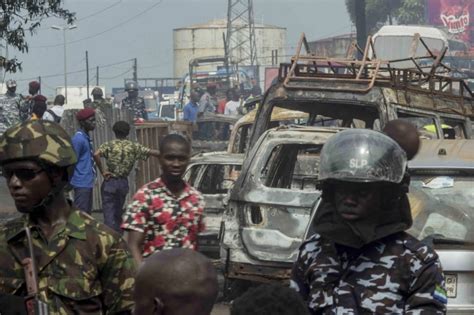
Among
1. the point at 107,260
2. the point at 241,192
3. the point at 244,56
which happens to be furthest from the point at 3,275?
the point at 244,56

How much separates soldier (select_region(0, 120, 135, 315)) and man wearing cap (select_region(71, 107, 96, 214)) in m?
9.89

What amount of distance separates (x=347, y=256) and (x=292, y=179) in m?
7.99

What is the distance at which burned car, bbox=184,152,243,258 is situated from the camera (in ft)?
44.5

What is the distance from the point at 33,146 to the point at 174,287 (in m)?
1.28

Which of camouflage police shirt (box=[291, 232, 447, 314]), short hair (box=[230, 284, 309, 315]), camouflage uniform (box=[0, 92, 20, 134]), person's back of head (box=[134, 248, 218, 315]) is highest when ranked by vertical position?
camouflage uniform (box=[0, 92, 20, 134])

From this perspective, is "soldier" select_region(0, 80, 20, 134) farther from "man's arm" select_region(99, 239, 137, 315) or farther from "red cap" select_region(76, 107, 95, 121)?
"man's arm" select_region(99, 239, 137, 315)

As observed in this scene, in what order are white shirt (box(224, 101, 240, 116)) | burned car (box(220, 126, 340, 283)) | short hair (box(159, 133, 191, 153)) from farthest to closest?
white shirt (box(224, 101, 240, 116)), burned car (box(220, 126, 340, 283)), short hair (box(159, 133, 191, 153))

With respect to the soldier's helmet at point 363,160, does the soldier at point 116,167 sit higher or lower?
lower

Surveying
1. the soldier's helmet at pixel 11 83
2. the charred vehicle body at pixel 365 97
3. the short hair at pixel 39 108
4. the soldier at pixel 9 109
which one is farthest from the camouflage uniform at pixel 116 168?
the soldier's helmet at pixel 11 83

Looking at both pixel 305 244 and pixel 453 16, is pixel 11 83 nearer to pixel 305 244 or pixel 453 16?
pixel 305 244

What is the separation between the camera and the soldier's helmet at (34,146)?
4.39 metres

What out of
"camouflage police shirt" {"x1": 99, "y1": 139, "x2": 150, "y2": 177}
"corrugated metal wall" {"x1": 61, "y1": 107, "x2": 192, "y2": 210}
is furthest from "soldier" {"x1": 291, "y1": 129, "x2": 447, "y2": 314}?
"corrugated metal wall" {"x1": 61, "y1": 107, "x2": 192, "y2": 210}

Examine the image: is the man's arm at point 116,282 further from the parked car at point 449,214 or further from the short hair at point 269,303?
the parked car at point 449,214

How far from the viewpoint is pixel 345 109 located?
13867 millimetres
